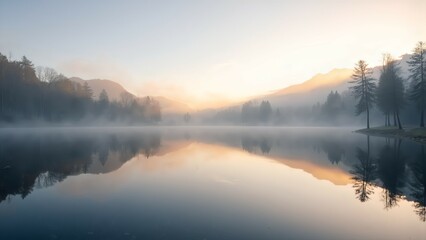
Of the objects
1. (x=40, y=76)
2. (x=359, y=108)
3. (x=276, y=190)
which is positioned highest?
(x=40, y=76)

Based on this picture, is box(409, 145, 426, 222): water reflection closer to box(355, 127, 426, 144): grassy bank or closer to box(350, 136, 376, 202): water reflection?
box(350, 136, 376, 202): water reflection

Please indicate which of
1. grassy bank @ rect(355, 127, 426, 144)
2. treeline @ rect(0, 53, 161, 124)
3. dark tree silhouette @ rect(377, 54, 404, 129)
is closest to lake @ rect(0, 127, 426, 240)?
grassy bank @ rect(355, 127, 426, 144)

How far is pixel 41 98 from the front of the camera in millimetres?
114750

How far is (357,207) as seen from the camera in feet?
46.6

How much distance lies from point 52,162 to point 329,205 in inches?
1035

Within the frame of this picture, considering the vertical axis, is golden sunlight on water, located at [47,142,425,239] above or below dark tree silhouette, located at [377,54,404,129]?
below

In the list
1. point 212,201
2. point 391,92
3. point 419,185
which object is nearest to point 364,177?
point 419,185

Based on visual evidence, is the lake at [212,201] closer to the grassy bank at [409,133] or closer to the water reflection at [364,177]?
the water reflection at [364,177]

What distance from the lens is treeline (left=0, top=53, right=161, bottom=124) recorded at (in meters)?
101

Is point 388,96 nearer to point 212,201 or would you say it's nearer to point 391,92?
point 391,92

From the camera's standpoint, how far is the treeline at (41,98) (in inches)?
3969

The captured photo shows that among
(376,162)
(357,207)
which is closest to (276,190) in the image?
(357,207)

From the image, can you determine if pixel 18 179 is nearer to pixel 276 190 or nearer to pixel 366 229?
pixel 276 190

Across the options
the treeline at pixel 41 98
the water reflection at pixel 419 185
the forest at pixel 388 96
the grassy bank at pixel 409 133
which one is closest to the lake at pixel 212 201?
the water reflection at pixel 419 185
